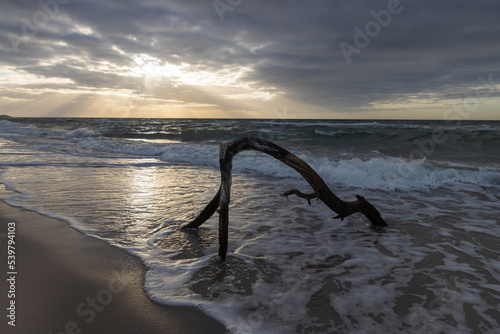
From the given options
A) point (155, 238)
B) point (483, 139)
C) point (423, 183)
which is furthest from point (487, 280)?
point (483, 139)

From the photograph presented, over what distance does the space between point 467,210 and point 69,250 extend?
23.9 feet

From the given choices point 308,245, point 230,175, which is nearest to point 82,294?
point 230,175

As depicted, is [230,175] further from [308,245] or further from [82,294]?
[82,294]

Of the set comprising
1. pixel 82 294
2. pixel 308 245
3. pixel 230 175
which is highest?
pixel 230 175

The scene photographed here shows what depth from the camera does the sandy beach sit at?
7.66 feet

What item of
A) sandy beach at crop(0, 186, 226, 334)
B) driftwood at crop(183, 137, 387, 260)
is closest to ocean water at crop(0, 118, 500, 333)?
sandy beach at crop(0, 186, 226, 334)

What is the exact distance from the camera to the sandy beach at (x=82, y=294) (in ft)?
7.66

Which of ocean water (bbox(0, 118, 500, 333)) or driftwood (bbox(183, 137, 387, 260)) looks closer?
ocean water (bbox(0, 118, 500, 333))

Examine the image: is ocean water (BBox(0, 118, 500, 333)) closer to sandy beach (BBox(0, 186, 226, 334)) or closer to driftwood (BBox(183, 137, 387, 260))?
sandy beach (BBox(0, 186, 226, 334))

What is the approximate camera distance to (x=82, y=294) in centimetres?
274

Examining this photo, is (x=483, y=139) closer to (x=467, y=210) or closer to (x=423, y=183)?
(x=423, y=183)

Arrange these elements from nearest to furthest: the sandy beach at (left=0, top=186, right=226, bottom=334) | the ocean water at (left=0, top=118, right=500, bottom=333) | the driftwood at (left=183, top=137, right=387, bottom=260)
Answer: the sandy beach at (left=0, top=186, right=226, bottom=334) < the ocean water at (left=0, top=118, right=500, bottom=333) < the driftwood at (left=183, top=137, right=387, bottom=260)

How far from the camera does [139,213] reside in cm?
524

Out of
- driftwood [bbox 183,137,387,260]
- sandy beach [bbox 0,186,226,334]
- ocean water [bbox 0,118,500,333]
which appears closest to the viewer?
sandy beach [bbox 0,186,226,334]
